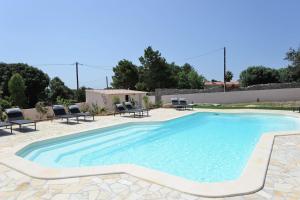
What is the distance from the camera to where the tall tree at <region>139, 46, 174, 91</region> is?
120 ft

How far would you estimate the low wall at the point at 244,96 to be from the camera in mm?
24281

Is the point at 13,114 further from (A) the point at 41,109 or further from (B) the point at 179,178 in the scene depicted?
(B) the point at 179,178

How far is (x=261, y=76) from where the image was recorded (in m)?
45.9

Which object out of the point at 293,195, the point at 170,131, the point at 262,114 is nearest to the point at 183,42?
the point at 262,114

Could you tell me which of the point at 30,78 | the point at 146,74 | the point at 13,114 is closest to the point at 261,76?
the point at 146,74

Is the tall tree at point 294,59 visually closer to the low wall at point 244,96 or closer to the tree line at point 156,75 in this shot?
the tree line at point 156,75

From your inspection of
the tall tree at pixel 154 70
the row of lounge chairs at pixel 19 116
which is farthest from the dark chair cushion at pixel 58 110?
the tall tree at pixel 154 70

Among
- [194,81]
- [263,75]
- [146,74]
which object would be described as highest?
[263,75]

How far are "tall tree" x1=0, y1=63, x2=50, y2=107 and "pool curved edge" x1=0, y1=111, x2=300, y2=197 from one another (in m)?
31.4

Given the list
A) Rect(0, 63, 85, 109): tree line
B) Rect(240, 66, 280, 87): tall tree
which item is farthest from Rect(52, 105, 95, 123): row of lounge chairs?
Rect(240, 66, 280, 87): tall tree

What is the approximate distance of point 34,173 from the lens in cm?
513

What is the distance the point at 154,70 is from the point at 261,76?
72.6 ft

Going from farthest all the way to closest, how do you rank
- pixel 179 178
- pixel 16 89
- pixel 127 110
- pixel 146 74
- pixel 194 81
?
pixel 194 81 < pixel 146 74 < pixel 16 89 < pixel 127 110 < pixel 179 178

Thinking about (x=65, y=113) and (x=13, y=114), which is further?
(x=65, y=113)
